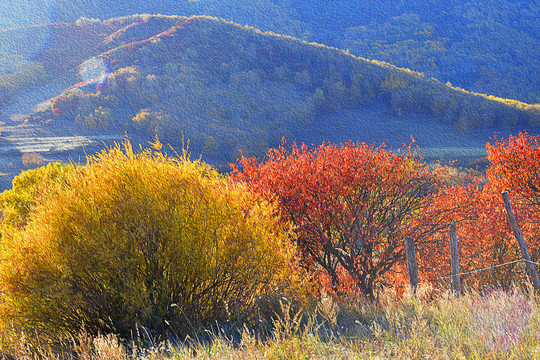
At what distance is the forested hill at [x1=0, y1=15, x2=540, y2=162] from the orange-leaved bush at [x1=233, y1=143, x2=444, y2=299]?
171ft

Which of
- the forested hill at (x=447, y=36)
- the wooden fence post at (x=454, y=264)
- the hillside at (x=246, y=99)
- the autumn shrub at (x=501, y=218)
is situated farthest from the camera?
the forested hill at (x=447, y=36)

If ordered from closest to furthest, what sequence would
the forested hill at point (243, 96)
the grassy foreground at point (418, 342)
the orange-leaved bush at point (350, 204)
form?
the grassy foreground at point (418, 342), the orange-leaved bush at point (350, 204), the forested hill at point (243, 96)

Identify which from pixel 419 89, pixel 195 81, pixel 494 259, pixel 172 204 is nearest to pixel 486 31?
pixel 419 89

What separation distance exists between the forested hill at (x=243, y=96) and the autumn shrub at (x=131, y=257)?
184 feet

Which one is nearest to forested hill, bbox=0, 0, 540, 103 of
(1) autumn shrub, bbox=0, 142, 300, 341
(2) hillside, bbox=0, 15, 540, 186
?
(2) hillside, bbox=0, 15, 540, 186

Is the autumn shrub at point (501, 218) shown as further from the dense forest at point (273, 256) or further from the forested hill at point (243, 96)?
the forested hill at point (243, 96)

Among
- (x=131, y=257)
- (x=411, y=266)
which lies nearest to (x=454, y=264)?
(x=411, y=266)

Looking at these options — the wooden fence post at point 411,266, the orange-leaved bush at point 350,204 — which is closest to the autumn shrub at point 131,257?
the wooden fence post at point 411,266

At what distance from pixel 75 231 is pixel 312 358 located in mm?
3945

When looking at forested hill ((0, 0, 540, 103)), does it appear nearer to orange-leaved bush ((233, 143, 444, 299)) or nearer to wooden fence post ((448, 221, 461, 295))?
orange-leaved bush ((233, 143, 444, 299))

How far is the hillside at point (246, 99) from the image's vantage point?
7288 centimetres

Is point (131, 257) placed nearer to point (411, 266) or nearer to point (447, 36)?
point (411, 266)

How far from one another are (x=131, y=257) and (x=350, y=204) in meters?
5.96

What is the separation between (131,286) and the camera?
5.48m
